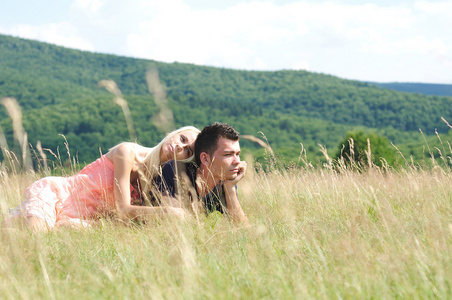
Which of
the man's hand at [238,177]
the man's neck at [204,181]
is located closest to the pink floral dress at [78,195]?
the man's neck at [204,181]

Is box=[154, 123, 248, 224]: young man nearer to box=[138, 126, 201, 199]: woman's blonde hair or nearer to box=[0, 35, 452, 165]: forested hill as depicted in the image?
box=[138, 126, 201, 199]: woman's blonde hair

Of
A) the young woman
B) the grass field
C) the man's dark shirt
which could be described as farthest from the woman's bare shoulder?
the grass field

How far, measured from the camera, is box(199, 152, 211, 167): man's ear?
3.72 m

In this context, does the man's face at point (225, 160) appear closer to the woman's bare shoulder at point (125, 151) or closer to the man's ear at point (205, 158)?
the man's ear at point (205, 158)

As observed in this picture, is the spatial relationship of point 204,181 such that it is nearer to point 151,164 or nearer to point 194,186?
point 194,186

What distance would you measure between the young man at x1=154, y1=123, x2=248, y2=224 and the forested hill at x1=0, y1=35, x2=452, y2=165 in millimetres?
23335

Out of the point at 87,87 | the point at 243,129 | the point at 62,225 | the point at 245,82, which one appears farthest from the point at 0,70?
the point at 62,225

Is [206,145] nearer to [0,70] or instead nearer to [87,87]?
[87,87]

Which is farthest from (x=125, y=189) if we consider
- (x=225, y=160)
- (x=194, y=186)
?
(x=225, y=160)

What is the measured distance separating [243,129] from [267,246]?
48859 mm

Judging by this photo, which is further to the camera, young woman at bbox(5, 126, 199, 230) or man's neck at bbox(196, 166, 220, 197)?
man's neck at bbox(196, 166, 220, 197)

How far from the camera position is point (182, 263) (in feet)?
7.43

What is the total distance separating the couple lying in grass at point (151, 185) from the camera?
3.61 metres

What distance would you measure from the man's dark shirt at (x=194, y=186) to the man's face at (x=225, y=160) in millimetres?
205
